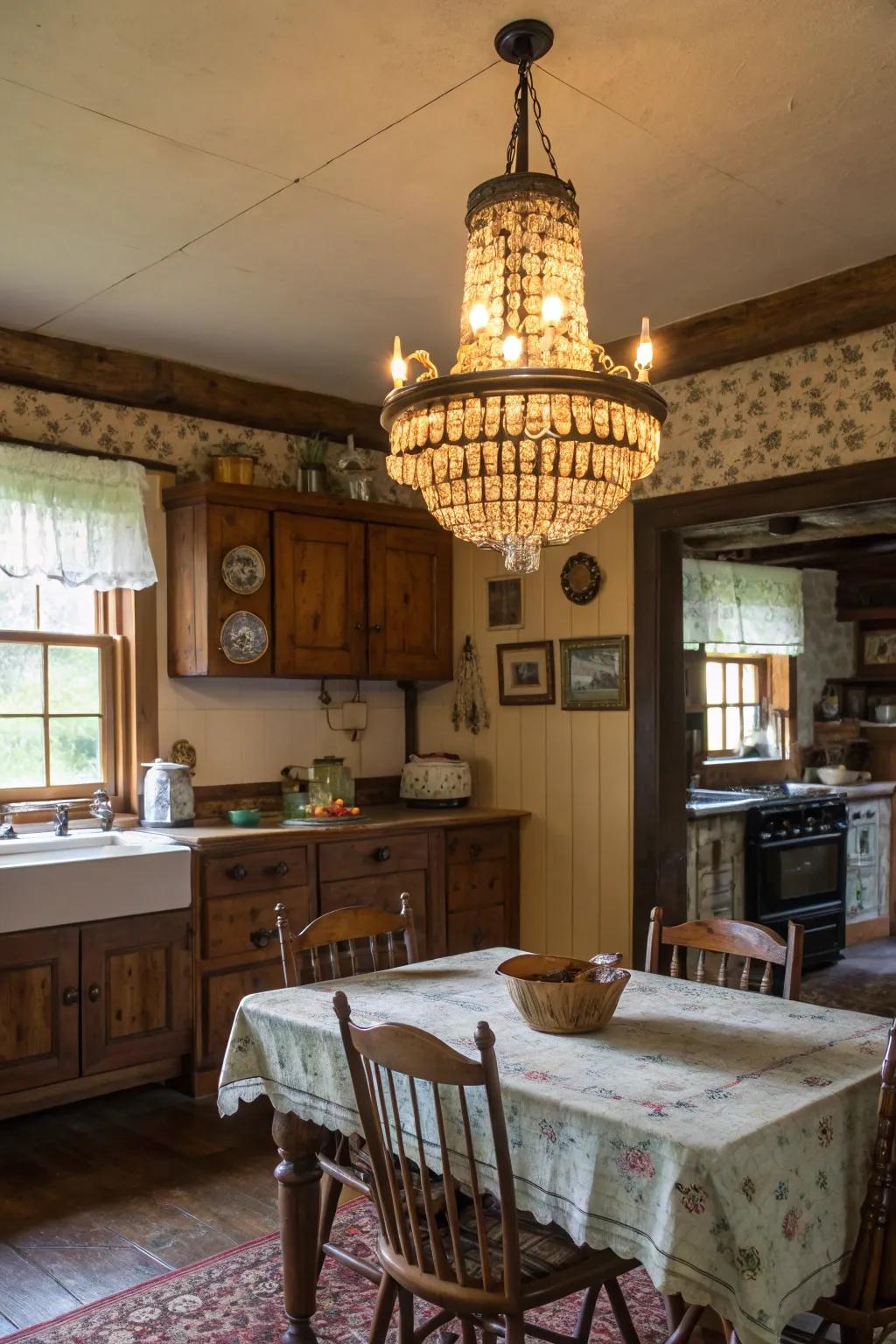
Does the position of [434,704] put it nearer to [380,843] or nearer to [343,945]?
[380,843]

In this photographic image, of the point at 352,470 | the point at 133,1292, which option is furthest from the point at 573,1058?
the point at 352,470

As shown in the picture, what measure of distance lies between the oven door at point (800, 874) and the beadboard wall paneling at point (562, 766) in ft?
4.86

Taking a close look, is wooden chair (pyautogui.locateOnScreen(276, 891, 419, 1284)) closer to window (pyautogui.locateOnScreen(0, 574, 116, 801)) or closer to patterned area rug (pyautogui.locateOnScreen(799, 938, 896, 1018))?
window (pyautogui.locateOnScreen(0, 574, 116, 801))

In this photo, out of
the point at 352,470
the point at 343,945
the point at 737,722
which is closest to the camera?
the point at 343,945

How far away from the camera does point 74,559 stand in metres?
4.21

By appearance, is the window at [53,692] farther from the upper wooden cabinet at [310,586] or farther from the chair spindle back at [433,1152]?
the chair spindle back at [433,1152]

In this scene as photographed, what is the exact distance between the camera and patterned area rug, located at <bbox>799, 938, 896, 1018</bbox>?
17.7 ft

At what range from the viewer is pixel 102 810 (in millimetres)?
4262

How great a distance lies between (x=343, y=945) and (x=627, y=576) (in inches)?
71.0

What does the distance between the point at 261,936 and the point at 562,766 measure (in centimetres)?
146

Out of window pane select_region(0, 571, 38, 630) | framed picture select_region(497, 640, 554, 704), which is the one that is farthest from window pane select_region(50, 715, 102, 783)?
framed picture select_region(497, 640, 554, 704)

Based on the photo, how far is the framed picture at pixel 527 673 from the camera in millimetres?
Result: 4848

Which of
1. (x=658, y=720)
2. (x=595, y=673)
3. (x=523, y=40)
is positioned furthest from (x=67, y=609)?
(x=523, y=40)

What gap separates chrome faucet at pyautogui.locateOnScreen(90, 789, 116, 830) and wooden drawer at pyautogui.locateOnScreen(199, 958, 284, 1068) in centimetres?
72
